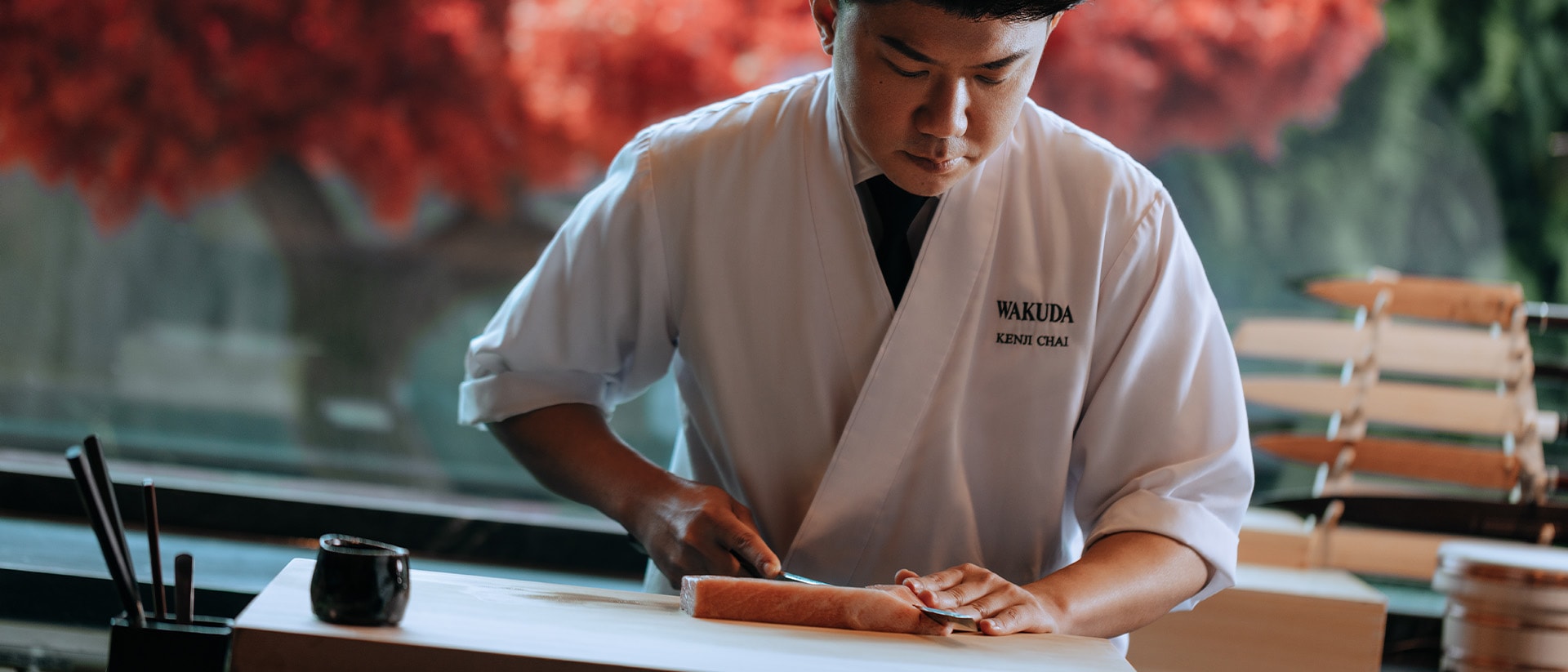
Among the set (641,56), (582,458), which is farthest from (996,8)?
(641,56)

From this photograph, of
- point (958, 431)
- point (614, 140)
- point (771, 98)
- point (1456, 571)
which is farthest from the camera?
point (614, 140)

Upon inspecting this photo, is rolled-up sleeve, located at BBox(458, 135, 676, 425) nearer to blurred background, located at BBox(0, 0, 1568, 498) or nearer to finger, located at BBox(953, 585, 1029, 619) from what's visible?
finger, located at BBox(953, 585, 1029, 619)

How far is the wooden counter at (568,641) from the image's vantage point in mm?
992

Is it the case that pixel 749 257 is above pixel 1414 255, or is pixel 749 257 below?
below

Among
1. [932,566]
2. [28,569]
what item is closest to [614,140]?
[28,569]

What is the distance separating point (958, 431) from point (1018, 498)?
0.38ft

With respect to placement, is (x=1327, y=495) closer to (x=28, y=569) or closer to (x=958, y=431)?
(x=958, y=431)

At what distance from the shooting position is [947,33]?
1.23 metres

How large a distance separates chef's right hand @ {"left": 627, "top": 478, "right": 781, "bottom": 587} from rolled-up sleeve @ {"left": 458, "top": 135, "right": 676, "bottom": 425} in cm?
23

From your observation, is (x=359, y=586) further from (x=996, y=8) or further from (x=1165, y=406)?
(x=1165, y=406)

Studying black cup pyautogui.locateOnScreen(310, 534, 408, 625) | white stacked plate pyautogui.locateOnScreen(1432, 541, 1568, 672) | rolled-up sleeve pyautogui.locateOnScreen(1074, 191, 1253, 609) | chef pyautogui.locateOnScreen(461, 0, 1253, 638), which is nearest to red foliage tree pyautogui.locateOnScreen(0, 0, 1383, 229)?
white stacked plate pyautogui.locateOnScreen(1432, 541, 1568, 672)

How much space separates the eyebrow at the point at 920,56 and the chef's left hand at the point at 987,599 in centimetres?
51

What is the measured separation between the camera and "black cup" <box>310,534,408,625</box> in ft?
3.37

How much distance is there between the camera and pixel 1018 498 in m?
1.55
